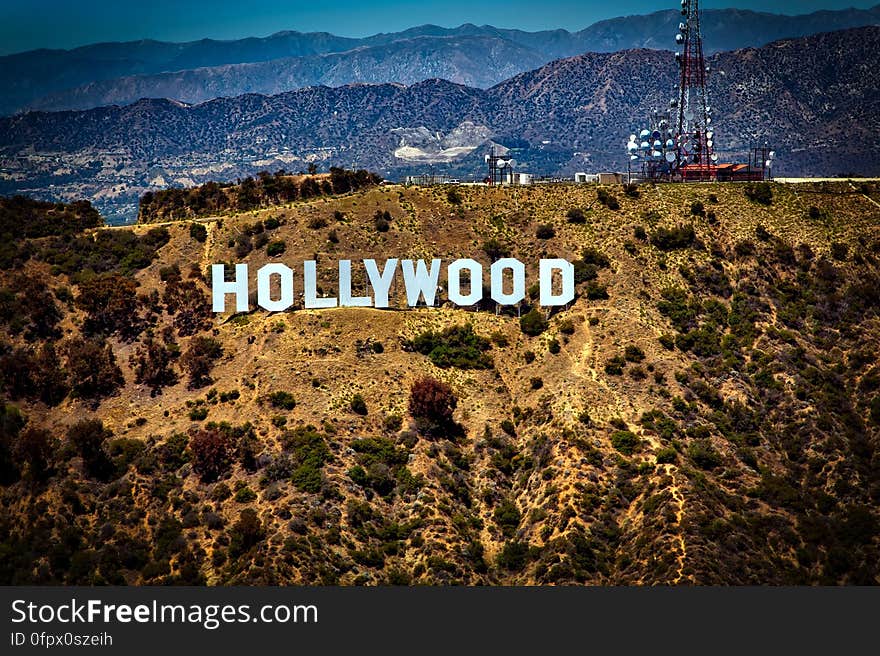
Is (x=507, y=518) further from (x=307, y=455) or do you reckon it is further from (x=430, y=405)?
(x=307, y=455)

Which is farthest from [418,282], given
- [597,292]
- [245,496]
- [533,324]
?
[245,496]

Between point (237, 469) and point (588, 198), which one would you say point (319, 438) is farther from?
point (588, 198)

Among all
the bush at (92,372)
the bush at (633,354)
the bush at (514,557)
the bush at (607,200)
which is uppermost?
the bush at (607,200)

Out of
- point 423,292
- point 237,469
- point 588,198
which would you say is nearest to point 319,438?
point 237,469

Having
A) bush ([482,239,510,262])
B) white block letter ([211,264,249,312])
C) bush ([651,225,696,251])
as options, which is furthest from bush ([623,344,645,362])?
white block letter ([211,264,249,312])

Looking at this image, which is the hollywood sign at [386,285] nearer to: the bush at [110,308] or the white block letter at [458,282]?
the white block letter at [458,282]

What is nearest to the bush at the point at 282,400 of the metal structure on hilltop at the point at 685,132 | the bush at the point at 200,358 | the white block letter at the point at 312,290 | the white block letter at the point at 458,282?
the bush at the point at 200,358
